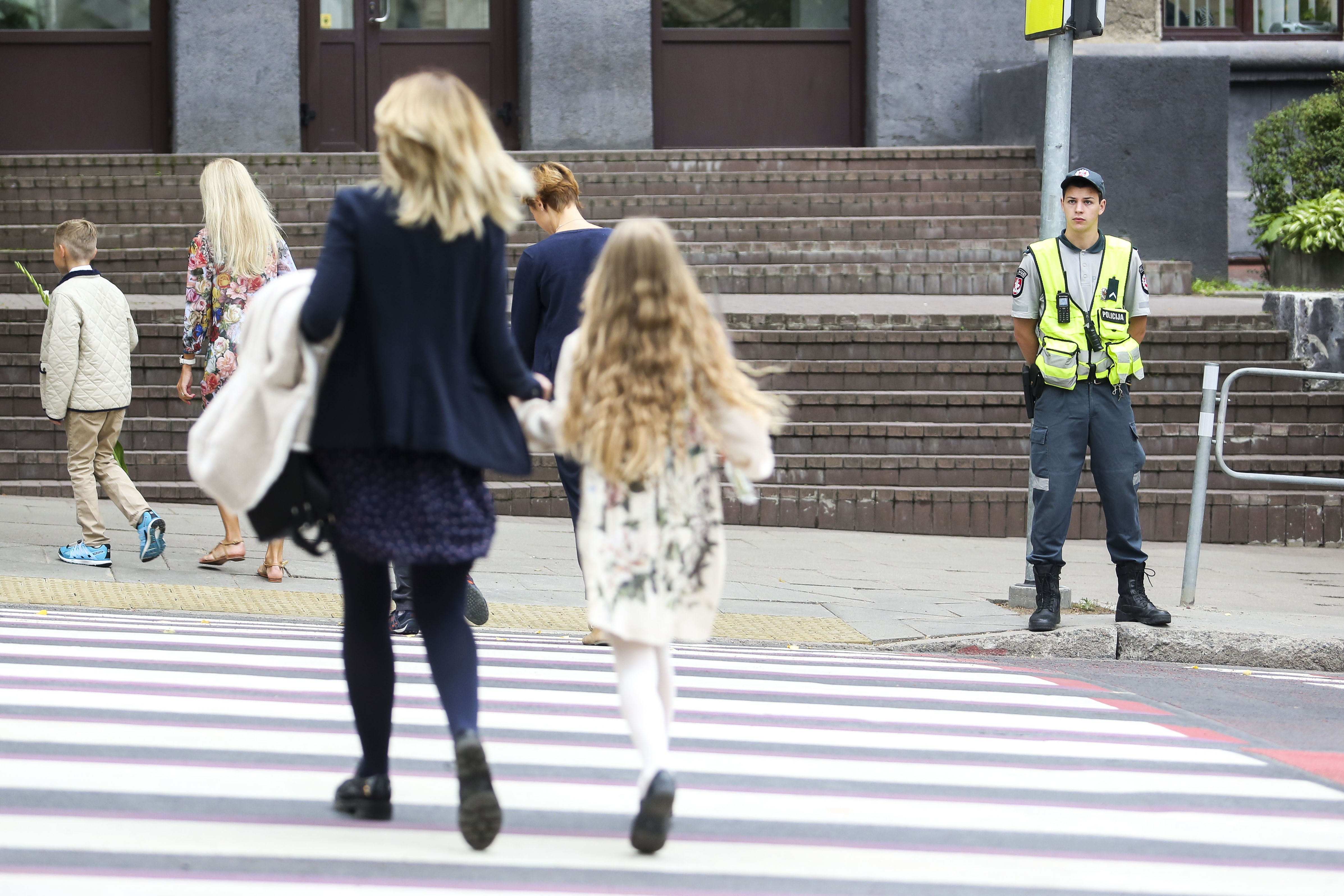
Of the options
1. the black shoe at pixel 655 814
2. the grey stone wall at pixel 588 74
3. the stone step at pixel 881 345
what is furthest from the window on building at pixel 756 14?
the black shoe at pixel 655 814

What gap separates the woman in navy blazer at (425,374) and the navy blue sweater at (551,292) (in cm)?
266

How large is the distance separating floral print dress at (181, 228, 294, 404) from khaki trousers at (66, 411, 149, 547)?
0.72 m

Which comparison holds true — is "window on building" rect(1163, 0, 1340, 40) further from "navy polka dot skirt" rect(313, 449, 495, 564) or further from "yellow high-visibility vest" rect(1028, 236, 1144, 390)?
"navy polka dot skirt" rect(313, 449, 495, 564)

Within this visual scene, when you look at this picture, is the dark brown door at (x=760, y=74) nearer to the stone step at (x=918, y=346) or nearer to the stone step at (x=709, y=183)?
the stone step at (x=709, y=183)

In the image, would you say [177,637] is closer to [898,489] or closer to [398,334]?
[398,334]

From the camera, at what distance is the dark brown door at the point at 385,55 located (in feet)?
53.6

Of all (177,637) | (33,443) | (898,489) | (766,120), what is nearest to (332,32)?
(766,120)

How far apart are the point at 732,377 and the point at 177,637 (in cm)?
343

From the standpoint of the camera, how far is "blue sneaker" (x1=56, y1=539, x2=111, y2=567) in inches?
320

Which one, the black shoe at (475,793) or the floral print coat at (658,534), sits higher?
the floral print coat at (658,534)

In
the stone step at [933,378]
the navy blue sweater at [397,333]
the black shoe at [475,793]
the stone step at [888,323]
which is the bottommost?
the black shoe at [475,793]

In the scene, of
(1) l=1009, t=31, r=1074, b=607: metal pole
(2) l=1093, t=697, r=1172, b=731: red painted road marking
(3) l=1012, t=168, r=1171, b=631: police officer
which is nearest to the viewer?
(2) l=1093, t=697, r=1172, b=731: red painted road marking

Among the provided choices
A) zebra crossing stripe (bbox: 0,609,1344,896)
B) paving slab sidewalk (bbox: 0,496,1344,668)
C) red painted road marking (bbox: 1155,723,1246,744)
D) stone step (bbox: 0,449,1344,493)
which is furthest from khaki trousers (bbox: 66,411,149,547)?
red painted road marking (bbox: 1155,723,1246,744)

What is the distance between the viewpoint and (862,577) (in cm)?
881
